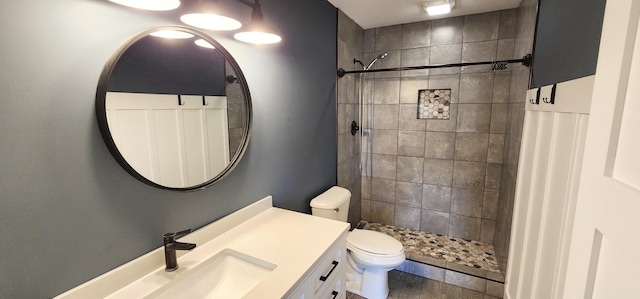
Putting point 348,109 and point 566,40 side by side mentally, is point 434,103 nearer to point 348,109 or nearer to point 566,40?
point 348,109

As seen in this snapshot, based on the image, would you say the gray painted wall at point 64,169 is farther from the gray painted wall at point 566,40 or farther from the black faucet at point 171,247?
the gray painted wall at point 566,40

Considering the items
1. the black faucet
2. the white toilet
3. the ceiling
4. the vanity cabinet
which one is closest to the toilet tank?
the white toilet

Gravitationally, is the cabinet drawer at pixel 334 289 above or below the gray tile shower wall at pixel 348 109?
below

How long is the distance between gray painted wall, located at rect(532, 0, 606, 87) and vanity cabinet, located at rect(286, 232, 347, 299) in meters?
1.26

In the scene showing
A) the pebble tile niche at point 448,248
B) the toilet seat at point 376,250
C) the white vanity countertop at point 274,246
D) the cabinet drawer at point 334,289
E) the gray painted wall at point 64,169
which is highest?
the gray painted wall at point 64,169

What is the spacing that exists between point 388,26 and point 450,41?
0.66m

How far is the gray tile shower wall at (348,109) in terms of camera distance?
101 inches

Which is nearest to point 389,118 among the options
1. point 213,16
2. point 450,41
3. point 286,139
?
point 450,41

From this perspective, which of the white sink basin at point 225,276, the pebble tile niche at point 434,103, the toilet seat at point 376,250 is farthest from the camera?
the pebble tile niche at point 434,103

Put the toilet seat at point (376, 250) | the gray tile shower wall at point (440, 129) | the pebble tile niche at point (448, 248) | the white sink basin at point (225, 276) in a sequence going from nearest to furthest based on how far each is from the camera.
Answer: the white sink basin at point (225, 276), the toilet seat at point (376, 250), the pebble tile niche at point (448, 248), the gray tile shower wall at point (440, 129)

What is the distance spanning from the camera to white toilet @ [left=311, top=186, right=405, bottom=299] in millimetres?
2016

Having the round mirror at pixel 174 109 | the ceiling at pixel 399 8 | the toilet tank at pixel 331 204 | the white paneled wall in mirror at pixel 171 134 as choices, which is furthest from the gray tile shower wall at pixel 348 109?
the white paneled wall in mirror at pixel 171 134

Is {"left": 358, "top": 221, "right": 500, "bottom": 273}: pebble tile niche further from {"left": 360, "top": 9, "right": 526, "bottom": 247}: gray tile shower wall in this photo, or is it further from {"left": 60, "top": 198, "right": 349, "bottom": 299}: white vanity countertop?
{"left": 60, "top": 198, "right": 349, "bottom": 299}: white vanity countertop

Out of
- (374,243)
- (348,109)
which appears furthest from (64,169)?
(348,109)
